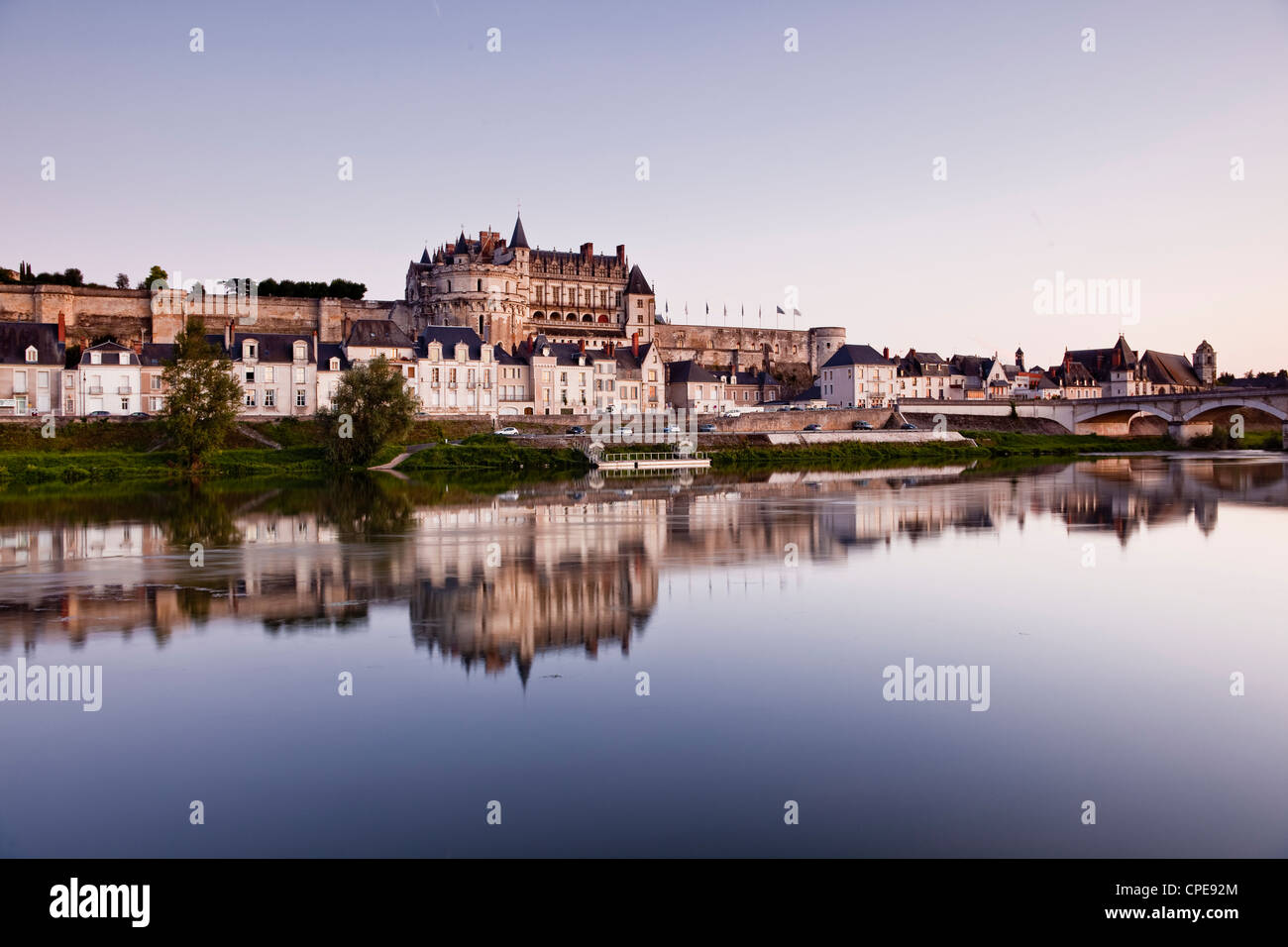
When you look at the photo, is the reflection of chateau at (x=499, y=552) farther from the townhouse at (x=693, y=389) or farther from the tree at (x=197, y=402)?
the townhouse at (x=693, y=389)

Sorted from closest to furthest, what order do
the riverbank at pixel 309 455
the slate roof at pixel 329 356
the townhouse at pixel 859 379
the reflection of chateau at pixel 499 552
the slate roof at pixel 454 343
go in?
the reflection of chateau at pixel 499 552
the riverbank at pixel 309 455
the slate roof at pixel 329 356
the slate roof at pixel 454 343
the townhouse at pixel 859 379

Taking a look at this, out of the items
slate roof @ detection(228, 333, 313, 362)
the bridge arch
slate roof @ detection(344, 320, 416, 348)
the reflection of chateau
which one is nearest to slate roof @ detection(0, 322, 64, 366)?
slate roof @ detection(228, 333, 313, 362)

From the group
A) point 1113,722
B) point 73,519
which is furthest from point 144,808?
point 73,519

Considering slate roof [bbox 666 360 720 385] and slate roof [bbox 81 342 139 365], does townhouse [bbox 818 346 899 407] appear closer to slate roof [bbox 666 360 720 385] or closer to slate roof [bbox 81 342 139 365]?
slate roof [bbox 666 360 720 385]

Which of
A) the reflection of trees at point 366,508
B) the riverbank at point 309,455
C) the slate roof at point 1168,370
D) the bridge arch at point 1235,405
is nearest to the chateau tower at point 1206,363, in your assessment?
the slate roof at point 1168,370

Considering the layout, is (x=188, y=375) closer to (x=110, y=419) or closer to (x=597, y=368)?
(x=110, y=419)

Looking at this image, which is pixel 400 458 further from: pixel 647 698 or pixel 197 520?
pixel 647 698

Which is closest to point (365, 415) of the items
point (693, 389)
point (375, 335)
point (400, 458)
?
point (400, 458)
